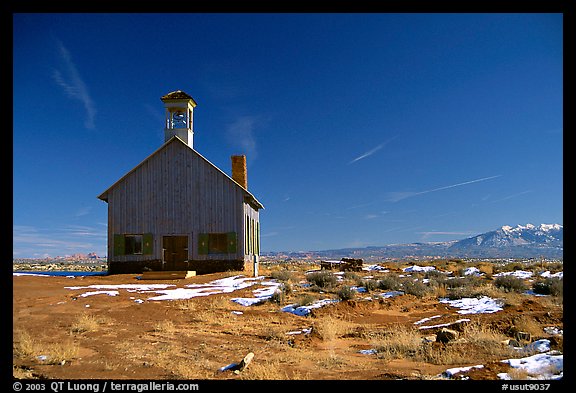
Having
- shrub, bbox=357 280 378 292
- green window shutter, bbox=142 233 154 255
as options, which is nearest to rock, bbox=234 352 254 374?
shrub, bbox=357 280 378 292

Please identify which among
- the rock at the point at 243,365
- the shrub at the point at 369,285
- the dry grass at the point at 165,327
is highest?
the rock at the point at 243,365

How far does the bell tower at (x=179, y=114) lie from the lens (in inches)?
1062

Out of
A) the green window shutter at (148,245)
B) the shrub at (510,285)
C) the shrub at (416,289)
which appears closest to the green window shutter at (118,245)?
the green window shutter at (148,245)

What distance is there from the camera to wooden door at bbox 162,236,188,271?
26.5m

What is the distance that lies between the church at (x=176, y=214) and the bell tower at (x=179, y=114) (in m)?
0.85

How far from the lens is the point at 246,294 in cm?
1717

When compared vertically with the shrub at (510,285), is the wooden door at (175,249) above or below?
above

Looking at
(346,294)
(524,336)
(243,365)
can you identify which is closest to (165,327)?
(243,365)

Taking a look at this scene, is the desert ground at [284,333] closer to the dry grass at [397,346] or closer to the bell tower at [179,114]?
the dry grass at [397,346]

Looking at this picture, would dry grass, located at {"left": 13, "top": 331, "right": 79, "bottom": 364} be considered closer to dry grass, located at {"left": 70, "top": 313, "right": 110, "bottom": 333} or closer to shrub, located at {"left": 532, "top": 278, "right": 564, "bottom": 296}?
dry grass, located at {"left": 70, "top": 313, "right": 110, "bottom": 333}

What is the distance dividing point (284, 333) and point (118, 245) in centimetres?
1850

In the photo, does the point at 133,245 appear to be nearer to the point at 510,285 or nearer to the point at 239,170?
the point at 239,170
